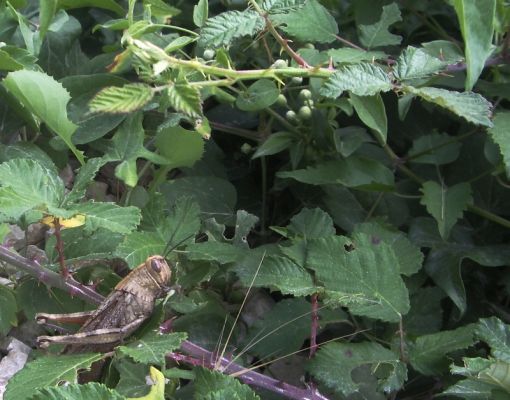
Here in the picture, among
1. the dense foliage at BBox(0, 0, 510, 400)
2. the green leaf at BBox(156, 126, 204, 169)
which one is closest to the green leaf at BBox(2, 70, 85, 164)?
the dense foliage at BBox(0, 0, 510, 400)

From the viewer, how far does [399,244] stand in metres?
0.91

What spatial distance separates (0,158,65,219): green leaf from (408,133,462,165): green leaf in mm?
517

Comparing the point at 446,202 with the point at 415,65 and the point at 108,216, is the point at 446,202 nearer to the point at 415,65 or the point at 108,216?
the point at 415,65

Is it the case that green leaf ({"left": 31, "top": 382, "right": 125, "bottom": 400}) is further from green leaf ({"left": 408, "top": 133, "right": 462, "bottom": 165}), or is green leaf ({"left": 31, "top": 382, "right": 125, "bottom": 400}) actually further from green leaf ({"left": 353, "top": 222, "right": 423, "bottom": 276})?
green leaf ({"left": 408, "top": 133, "right": 462, "bottom": 165})

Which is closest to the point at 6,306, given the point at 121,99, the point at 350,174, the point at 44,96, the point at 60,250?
the point at 60,250

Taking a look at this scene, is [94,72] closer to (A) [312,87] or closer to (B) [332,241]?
(A) [312,87]

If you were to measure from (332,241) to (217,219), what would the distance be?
0.80 feet

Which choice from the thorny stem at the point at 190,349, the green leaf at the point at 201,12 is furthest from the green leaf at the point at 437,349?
the green leaf at the point at 201,12

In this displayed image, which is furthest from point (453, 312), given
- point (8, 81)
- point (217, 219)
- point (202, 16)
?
point (8, 81)

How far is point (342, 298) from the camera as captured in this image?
78cm

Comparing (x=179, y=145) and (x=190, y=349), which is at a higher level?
(x=179, y=145)

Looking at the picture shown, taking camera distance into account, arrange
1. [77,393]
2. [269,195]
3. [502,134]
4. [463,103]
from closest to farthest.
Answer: [77,393]
[463,103]
[502,134]
[269,195]

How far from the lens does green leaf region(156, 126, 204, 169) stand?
35.1 inches

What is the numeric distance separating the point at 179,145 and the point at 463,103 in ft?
1.14
